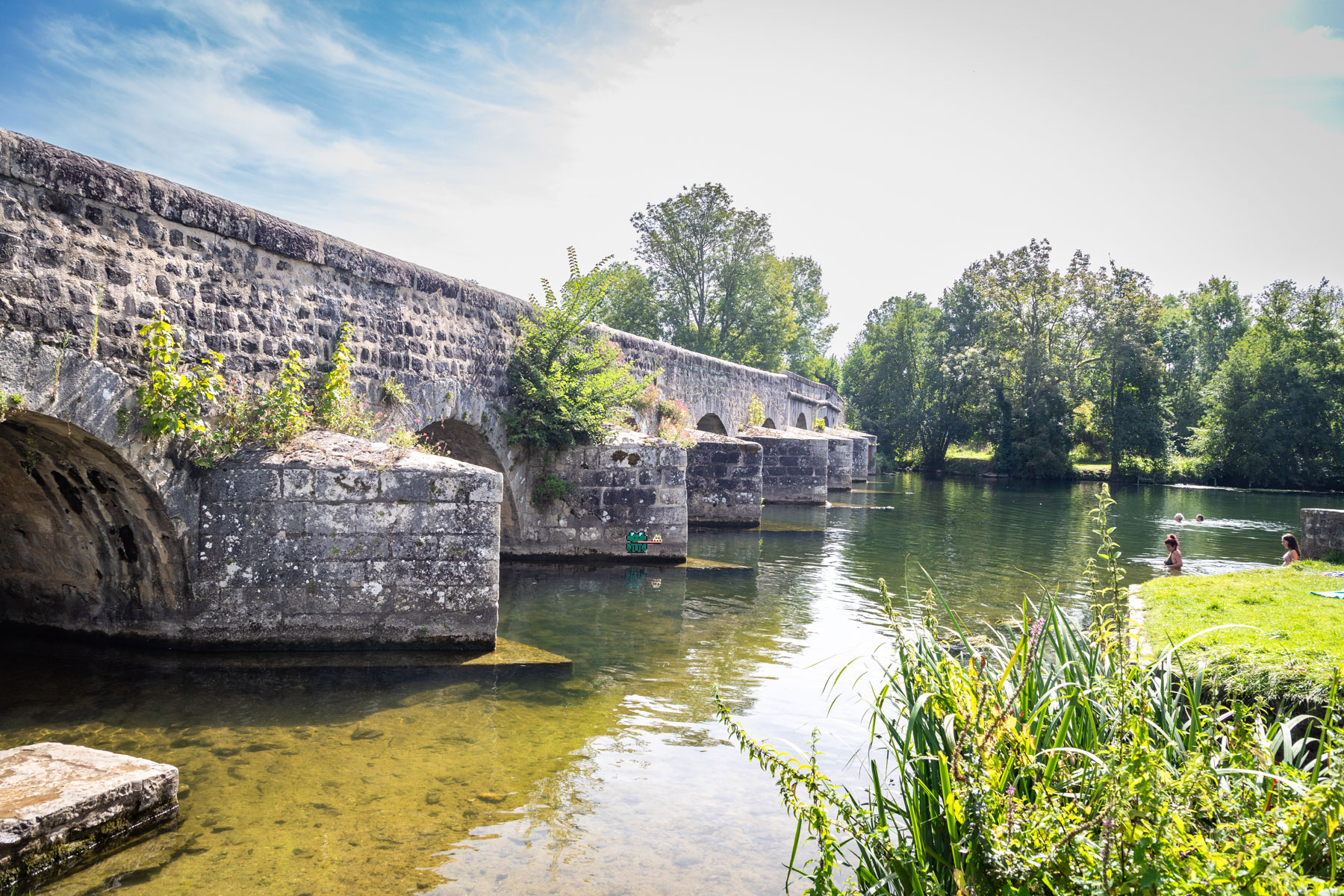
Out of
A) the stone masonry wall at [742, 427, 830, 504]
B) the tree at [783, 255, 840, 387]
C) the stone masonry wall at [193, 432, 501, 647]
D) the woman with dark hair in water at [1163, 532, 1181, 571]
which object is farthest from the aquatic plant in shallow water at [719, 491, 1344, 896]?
the tree at [783, 255, 840, 387]

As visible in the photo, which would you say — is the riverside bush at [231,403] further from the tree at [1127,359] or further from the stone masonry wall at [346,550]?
the tree at [1127,359]

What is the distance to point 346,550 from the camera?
6.28m

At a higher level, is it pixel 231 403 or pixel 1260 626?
pixel 231 403

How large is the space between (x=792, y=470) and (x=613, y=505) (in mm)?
10165

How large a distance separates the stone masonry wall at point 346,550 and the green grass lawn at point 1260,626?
467 cm

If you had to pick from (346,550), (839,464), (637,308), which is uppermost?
(637,308)

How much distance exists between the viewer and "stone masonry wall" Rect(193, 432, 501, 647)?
605cm

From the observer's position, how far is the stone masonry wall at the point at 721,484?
625 inches

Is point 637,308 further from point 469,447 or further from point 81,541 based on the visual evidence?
point 81,541

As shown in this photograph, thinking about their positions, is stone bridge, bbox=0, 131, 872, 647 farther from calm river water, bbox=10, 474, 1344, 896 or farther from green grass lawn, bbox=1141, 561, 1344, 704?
green grass lawn, bbox=1141, 561, 1344, 704

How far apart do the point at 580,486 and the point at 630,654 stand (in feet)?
13.8

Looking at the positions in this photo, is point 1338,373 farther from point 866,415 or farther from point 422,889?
point 422,889

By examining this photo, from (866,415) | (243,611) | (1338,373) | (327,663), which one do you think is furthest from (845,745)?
(866,415)

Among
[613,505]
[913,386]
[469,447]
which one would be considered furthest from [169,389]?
[913,386]
